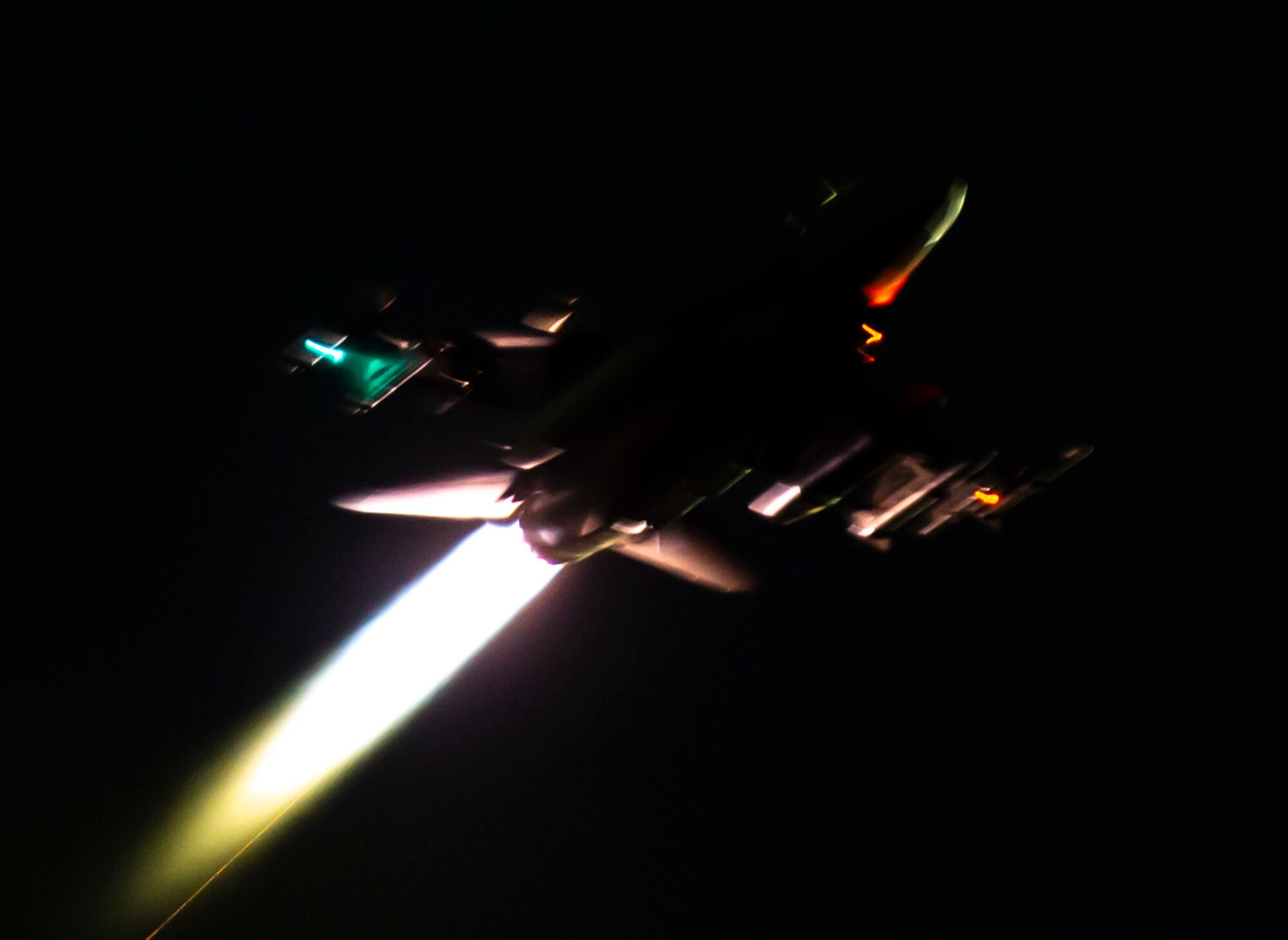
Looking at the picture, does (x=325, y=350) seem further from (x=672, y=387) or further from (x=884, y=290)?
(x=884, y=290)

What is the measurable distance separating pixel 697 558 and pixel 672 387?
2293 millimetres

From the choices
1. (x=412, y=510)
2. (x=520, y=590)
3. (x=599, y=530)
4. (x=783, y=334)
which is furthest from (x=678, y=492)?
(x=520, y=590)

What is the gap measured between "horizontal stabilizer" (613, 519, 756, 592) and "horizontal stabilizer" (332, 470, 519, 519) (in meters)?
1.48

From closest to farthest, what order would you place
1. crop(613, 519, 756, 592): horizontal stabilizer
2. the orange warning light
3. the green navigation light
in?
the green navigation light < the orange warning light < crop(613, 519, 756, 592): horizontal stabilizer

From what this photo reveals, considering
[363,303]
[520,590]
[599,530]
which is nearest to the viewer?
[363,303]

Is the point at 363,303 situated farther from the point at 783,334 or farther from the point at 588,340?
the point at 783,334

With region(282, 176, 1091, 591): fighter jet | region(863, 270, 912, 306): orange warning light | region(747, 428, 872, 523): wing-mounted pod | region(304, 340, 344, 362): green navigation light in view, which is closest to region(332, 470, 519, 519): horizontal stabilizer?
region(282, 176, 1091, 591): fighter jet

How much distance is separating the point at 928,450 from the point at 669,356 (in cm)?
384

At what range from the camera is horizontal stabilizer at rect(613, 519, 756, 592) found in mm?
12320

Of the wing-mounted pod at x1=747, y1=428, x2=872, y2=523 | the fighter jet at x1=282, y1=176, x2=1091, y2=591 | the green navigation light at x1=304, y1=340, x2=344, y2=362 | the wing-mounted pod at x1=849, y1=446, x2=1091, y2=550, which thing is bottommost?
the wing-mounted pod at x1=849, y1=446, x2=1091, y2=550

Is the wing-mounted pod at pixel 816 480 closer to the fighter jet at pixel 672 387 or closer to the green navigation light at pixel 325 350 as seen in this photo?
the fighter jet at pixel 672 387

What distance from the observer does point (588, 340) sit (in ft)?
37.9

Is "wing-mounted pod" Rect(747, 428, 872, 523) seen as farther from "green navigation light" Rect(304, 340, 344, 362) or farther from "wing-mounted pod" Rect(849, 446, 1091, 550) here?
"green navigation light" Rect(304, 340, 344, 362)

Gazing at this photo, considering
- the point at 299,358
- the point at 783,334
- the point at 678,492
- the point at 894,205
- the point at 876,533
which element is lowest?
the point at 876,533
